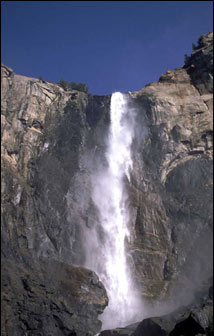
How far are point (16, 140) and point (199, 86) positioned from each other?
21.9 metres

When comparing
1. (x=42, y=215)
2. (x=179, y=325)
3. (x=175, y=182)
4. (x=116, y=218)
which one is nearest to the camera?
(x=179, y=325)

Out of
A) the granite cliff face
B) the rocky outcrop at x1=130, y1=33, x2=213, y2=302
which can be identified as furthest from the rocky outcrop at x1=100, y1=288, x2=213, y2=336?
the rocky outcrop at x1=130, y1=33, x2=213, y2=302

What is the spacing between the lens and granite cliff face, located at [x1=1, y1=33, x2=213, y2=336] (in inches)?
1142

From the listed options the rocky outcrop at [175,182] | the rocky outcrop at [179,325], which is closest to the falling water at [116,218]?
the rocky outcrop at [175,182]

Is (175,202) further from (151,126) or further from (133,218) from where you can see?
(151,126)

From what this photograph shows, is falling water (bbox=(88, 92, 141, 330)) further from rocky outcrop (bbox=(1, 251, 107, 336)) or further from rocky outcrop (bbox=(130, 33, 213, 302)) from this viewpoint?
rocky outcrop (bbox=(1, 251, 107, 336))

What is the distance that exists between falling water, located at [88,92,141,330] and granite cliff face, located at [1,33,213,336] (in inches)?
33.5

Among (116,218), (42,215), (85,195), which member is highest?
(85,195)

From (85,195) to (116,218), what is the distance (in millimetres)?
3704

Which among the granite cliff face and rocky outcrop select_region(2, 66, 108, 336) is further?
the granite cliff face

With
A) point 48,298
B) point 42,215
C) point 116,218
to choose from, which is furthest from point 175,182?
point 48,298

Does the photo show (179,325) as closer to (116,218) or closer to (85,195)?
(116,218)

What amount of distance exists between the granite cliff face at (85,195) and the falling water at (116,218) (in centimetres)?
85

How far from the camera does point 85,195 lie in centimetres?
3816
